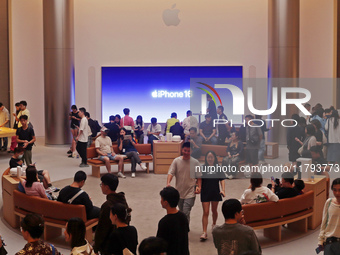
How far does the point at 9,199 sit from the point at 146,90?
1000cm

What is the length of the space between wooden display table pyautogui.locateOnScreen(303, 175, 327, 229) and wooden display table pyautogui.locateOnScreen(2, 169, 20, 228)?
4814mm

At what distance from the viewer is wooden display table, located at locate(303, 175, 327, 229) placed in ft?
27.5

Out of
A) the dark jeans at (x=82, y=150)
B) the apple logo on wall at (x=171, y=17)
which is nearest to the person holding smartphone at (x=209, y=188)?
the dark jeans at (x=82, y=150)

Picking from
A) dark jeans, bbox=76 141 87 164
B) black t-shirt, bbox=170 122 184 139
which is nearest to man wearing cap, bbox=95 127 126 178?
dark jeans, bbox=76 141 87 164

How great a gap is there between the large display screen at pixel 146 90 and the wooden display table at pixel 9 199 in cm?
926

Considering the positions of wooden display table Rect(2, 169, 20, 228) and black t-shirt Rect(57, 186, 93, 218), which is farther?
wooden display table Rect(2, 169, 20, 228)

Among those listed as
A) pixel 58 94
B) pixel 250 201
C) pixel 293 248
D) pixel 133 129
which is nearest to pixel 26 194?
pixel 250 201

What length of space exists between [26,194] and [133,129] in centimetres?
704

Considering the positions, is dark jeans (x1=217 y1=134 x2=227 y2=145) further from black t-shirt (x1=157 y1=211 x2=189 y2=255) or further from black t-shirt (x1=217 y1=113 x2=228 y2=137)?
black t-shirt (x1=157 y1=211 x2=189 y2=255)

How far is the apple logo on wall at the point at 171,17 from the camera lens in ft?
58.8

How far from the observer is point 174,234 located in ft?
16.3

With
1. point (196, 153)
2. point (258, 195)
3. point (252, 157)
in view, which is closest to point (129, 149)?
point (252, 157)

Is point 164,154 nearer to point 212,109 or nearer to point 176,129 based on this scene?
point 176,129

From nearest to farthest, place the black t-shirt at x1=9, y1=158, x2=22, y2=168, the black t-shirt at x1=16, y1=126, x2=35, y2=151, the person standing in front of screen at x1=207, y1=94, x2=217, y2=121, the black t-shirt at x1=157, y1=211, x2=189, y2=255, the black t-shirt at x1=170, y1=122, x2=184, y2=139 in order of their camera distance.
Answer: the black t-shirt at x1=157, y1=211, x2=189, y2=255, the person standing in front of screen at x1=207, y1=94, x2=217, y2=121, the black t-shirt at x1=9, y1=158, x2=22, y2=168, the black t-shirt at x1=16, y1=126, x2=35, y2=151, the black t-shirt at x1=170, y1=122, x2=184, y2=139
